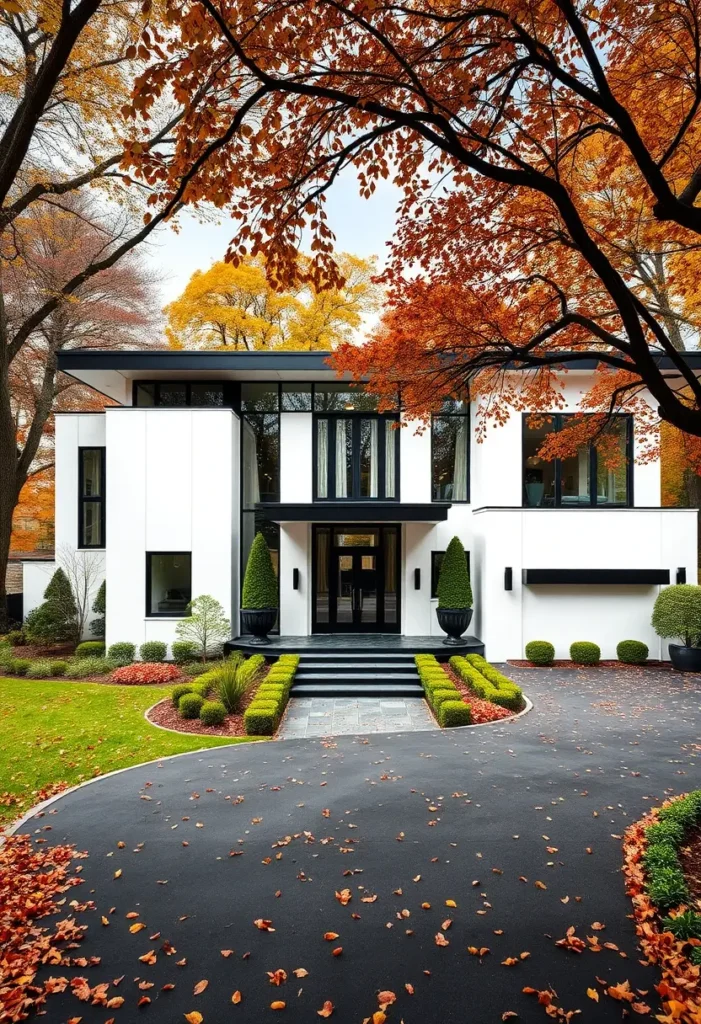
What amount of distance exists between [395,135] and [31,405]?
65.0 ft

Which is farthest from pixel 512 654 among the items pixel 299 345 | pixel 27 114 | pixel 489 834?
pixel 299 345

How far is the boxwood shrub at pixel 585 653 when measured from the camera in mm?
12945

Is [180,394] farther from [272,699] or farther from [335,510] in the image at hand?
[272,699]

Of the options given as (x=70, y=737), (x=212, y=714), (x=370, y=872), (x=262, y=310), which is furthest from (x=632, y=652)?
(x=262, y=310)

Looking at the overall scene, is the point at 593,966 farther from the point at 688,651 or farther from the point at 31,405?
the point at 31,405

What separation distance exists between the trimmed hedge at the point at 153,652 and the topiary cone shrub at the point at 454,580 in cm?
675

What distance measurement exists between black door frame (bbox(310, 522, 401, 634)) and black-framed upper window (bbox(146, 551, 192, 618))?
323 cm

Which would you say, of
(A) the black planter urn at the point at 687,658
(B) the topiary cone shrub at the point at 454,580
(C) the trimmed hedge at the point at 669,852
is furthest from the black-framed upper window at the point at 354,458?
(C) the trimmed hedge at the point at 669,852

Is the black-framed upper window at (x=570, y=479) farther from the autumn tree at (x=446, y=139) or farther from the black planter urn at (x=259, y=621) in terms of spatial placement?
the autumn tree at (x=446, y=139)

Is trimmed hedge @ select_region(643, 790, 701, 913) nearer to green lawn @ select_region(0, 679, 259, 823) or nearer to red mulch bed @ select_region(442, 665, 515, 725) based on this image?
red mulch bed @ select_region(442, 665, 515, 725)

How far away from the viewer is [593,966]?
3436mm

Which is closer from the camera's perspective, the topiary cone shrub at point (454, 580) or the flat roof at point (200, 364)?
the topiary cone shrub at point (454, 580)

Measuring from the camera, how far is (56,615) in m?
14.2

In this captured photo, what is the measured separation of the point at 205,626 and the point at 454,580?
6.01 m
